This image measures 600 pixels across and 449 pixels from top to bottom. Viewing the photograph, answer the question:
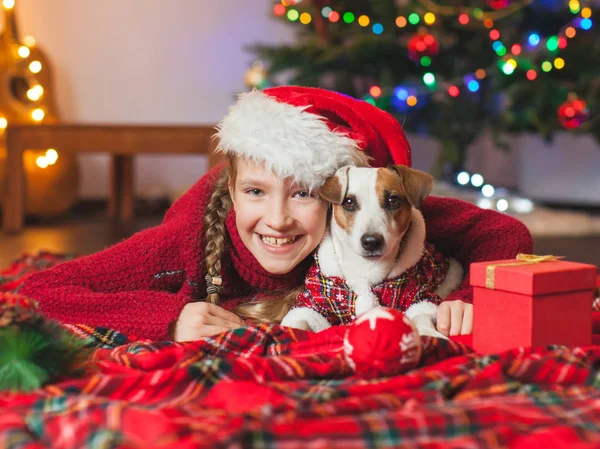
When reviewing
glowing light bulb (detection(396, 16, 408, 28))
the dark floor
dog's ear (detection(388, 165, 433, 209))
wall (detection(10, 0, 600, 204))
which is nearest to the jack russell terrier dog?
dog's ear (detection(388, 165, 433, 209))

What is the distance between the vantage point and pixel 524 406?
3.11 ft

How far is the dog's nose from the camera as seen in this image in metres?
1.34

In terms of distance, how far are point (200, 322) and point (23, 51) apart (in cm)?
351

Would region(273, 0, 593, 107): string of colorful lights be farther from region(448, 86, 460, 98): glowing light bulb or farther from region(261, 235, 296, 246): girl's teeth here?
region(261, 235, 296, 246): girl's teeth

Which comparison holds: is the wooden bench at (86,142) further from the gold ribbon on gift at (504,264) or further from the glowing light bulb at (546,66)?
the gold ribbon on gift at (504,264)

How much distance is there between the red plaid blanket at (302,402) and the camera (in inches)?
32.4

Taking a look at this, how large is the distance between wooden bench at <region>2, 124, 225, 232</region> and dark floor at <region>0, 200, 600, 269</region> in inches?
8.7

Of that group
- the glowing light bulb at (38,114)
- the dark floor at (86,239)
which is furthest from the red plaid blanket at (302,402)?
the glowing light bulb at (38,114)

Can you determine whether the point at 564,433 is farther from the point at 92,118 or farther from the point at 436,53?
the point at 92,118

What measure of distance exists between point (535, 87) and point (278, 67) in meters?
1.47

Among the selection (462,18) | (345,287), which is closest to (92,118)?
(462,18)

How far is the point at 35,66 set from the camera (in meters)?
4.39

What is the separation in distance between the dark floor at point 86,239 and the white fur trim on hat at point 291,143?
1.56 m

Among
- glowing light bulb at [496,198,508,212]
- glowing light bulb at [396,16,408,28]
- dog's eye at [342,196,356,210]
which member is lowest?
glowing light bulb at [496,198,508,212]
